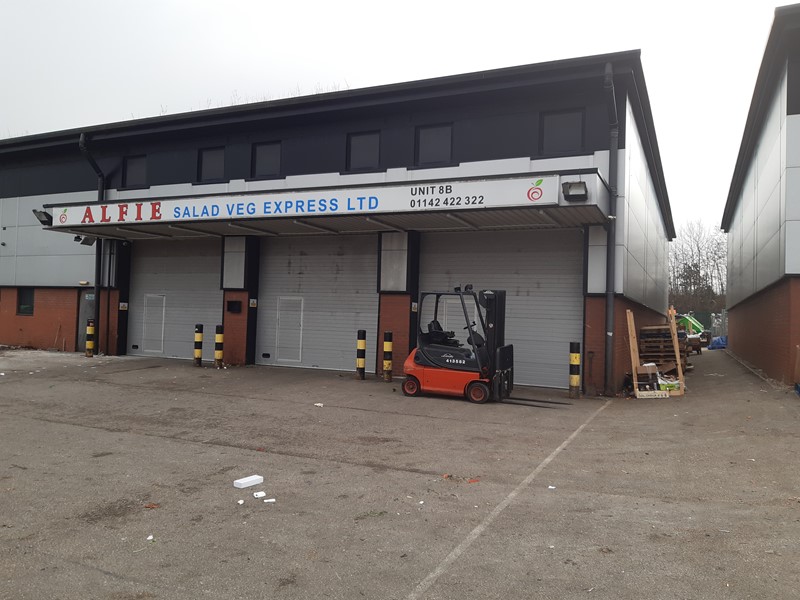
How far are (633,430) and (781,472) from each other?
278 cm

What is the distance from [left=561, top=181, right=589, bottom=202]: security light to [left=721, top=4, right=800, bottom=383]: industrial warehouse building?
449cm

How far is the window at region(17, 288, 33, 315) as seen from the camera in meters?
22.3

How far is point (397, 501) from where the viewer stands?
5641 mm

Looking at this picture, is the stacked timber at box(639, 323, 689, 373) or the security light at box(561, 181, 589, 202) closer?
the security light at box(561, 181, 589, 202)

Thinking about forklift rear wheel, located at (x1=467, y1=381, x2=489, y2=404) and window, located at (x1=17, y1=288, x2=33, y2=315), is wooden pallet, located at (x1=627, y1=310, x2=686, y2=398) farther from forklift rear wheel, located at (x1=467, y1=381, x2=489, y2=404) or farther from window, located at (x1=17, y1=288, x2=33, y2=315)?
window, located at (x1=17, y1=288, x2=33, y2=315)

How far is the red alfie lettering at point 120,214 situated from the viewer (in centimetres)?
1556

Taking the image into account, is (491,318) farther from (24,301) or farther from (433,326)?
(24,301)

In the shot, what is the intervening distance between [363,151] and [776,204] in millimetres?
10454

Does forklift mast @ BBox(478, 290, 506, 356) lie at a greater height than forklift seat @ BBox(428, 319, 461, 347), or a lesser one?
greater

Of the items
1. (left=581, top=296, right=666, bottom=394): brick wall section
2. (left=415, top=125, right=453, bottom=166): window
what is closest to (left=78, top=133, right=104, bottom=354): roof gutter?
(left=415, top=125, right=453, bottom=166): window

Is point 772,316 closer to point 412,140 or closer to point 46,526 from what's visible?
point 412,140

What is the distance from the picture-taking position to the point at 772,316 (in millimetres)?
15312

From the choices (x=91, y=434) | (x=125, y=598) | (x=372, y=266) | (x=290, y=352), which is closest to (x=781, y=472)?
(x=125, y=598)

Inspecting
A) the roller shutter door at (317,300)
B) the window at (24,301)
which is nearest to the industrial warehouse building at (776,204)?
the roller shutter door at (317,300)
